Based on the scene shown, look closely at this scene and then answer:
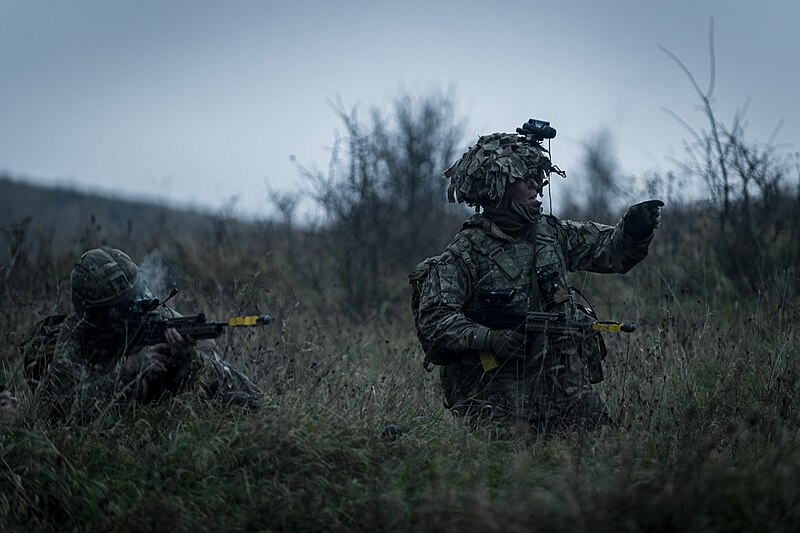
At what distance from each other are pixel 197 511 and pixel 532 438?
190cm

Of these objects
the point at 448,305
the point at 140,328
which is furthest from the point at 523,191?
the point at 140,328

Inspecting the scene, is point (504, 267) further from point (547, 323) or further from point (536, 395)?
point (536, 395)

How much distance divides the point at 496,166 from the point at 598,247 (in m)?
0.80

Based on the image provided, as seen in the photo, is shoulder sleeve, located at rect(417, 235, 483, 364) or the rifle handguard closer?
the rifle handguard

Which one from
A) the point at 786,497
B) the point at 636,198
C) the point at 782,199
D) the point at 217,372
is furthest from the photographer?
the point at 636,198

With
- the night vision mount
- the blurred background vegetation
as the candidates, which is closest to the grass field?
the blurred background vegetation

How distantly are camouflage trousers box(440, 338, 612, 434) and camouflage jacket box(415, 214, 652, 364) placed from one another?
244mm

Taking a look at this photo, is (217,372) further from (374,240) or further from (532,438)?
(374,240)

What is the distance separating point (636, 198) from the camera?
31.9ft

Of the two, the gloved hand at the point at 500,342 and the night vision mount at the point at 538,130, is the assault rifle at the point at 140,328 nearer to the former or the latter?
the gloved hand at the point at 500,342

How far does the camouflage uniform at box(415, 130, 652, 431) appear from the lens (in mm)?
5043

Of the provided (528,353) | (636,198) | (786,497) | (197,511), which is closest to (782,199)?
(636,198)

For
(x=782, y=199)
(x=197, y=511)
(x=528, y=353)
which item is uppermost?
(x=782, y=199)

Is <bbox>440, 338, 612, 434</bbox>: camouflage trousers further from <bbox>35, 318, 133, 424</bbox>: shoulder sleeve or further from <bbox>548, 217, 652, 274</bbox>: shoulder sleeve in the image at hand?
<bbox>35, 318, 133, 424</bbox>: shoulder sleeve
